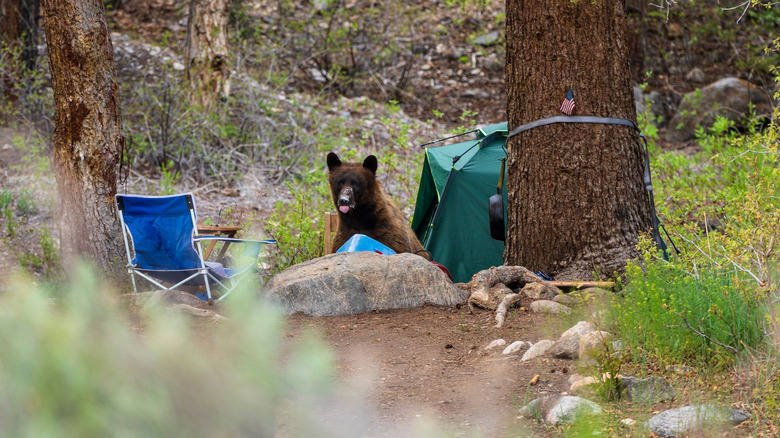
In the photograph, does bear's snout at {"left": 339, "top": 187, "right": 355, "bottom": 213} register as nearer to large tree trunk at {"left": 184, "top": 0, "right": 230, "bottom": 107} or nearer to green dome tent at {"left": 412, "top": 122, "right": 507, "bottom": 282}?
green dome tent at {"left": 412, "top": 122, "right": 507, "bottom": 282}

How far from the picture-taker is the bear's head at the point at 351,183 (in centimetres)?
681

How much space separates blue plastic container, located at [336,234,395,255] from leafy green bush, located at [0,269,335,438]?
5.08 meters

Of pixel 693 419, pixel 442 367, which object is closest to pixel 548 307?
pixel 442 367

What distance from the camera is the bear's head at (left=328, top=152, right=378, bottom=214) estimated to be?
6.81m

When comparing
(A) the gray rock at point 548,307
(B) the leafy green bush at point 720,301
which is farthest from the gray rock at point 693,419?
(A) the gray rock at point 548,307

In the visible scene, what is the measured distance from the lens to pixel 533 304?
5137 mm

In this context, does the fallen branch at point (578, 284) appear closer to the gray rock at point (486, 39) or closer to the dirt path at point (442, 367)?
the dirt path at point (442, 367)

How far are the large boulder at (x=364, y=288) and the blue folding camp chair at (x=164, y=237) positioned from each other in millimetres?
966

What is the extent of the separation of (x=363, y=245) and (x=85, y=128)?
252cm

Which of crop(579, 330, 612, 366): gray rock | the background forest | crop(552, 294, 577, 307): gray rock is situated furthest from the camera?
crop(552, 294, 577, 307): gray rock

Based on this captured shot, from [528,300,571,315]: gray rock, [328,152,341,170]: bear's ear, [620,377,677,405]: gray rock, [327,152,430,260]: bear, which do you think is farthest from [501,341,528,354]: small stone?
[328,152,341,170]: bear's ear

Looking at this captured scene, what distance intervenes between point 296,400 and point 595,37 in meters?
4.79

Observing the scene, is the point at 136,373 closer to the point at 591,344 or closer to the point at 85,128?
the point at 591,344

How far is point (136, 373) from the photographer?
1.35m
